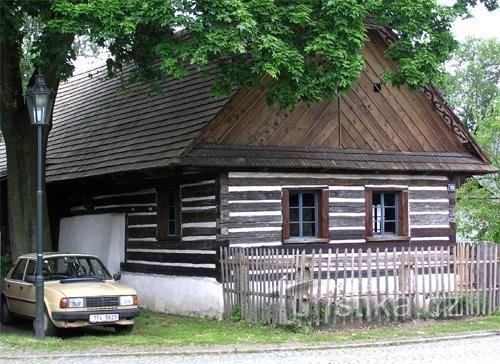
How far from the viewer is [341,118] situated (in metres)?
19.0

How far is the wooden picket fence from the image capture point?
1470cm

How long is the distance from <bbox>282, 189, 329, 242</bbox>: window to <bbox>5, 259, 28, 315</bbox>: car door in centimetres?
598

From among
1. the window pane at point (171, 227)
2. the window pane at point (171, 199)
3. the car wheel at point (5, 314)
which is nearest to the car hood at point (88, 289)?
the car wheel at point (5, 314)

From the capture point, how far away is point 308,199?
1877 cm

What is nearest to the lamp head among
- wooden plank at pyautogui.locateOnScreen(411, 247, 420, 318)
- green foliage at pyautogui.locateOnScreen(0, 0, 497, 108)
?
green foliage at pyautogui.locateOnScreen(0, 0, 497, 108)

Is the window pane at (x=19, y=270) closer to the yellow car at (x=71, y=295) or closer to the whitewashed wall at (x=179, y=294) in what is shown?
the yellow car at (x=71, y=295)

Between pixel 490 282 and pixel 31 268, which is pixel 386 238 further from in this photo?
pixel 31 268

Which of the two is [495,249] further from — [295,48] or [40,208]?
[40,208]

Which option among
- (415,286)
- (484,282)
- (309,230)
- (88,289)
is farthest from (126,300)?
(484,282)

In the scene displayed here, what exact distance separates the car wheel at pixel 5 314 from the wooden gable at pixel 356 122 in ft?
17.1

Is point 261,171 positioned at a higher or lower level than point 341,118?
lower

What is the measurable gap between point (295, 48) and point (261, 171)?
13.8 ft

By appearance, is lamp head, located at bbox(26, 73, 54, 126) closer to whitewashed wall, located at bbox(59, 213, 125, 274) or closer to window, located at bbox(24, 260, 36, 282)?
window, located at bbox(24, 260, 36, 282)

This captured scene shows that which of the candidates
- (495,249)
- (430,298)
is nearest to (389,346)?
(430,298)
